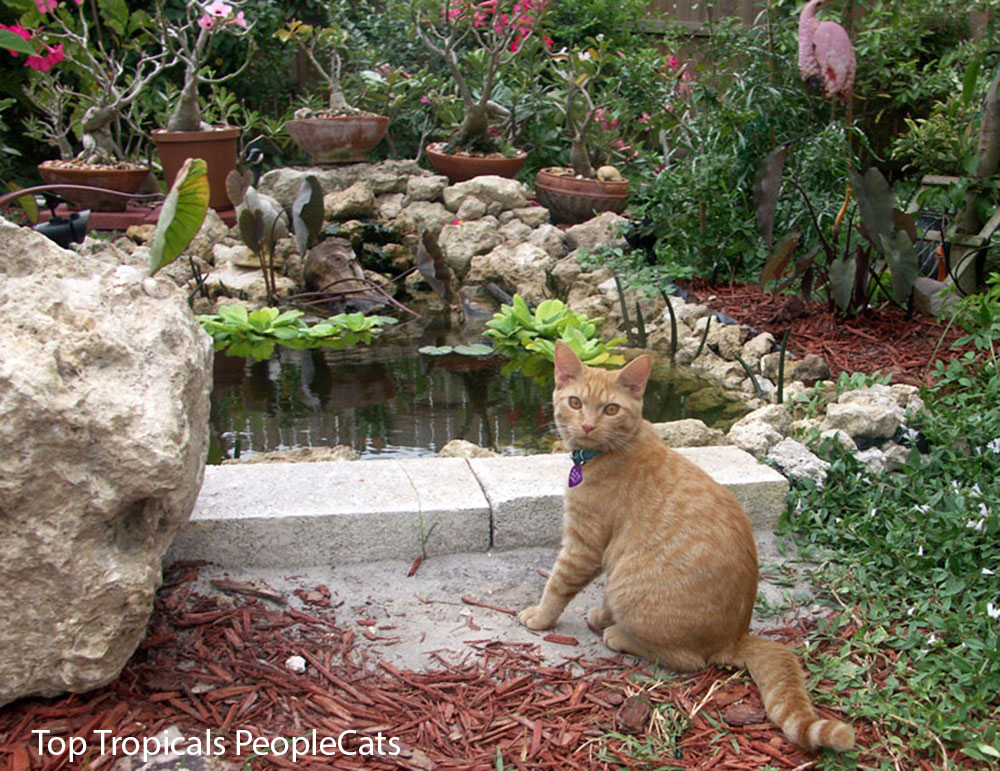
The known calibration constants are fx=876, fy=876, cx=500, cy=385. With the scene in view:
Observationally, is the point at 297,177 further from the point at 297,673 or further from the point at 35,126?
the point at 297,673

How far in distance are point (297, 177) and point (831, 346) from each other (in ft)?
17.8

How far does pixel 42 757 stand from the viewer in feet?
6.88

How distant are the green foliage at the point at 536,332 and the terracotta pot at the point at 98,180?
4259mm

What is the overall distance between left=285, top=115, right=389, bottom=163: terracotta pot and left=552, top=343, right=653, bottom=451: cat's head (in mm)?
6471

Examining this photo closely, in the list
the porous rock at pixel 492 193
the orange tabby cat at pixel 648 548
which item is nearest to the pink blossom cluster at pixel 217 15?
the porous rock at pixel 492 193

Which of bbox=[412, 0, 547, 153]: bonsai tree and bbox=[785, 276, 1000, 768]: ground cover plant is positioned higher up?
bbox=[412, 0, 547, 153]: bonsai tree

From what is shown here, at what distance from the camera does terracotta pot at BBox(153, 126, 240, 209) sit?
8227 mm

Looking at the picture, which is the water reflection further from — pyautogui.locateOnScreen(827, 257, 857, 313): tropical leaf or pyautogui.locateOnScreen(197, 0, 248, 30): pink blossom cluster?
pyautogui.locateOnScreen(197, 0, 248, 30): pink blossom cluster

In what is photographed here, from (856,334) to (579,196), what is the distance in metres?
3.73

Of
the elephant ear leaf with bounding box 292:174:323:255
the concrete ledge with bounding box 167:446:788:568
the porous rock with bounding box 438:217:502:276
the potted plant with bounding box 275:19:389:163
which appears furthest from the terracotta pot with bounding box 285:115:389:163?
the concrete ledge with bounding box 167:446:788:568

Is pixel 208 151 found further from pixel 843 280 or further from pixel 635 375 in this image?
pixel 635 375

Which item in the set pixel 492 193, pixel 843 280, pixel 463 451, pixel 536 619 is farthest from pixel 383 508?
pixel 492 193

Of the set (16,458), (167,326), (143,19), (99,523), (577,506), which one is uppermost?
(143,19)

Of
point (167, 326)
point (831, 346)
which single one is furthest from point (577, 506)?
point (831, 346)
